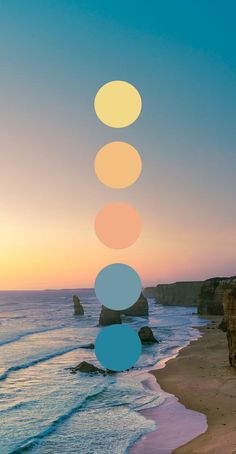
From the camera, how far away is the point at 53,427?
18719 mm

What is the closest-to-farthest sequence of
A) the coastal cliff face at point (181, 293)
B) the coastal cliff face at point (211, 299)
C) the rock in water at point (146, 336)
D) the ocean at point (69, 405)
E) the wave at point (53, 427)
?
the wave at point (53, 427)
the ocean at point (69, 405)
the rock in water at point (146, 336)
the coastal cliff face at point (211, 299)
the coastal cliff face at point (181, 293)

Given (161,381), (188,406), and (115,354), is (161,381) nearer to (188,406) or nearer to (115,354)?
(188,406)

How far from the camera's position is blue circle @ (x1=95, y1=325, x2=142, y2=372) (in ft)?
113

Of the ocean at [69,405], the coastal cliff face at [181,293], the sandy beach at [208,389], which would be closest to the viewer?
the sandy beach at [208,389]

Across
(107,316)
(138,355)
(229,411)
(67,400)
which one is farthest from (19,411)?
(107,316)

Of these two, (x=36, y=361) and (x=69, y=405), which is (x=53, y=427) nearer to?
(x=69, y=405)

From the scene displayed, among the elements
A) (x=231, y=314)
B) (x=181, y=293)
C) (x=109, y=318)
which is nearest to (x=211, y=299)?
(x=109, y=318)

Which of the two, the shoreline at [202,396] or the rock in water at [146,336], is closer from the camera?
the shoreline at [202,396]

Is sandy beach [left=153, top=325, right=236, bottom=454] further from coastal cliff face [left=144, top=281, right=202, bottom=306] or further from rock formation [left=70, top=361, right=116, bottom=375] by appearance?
coastal cliff face [left=144, top=281, right=202, bottom=306]

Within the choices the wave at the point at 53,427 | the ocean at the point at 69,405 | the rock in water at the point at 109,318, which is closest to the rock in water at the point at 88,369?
the ocean at the point at 69,405

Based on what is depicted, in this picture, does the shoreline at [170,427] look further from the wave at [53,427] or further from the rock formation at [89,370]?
the rock formation at [89,370]

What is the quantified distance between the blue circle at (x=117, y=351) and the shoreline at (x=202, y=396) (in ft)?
12.4

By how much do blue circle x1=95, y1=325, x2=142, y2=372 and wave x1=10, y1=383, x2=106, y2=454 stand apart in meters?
7.51

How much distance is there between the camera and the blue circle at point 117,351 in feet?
113
